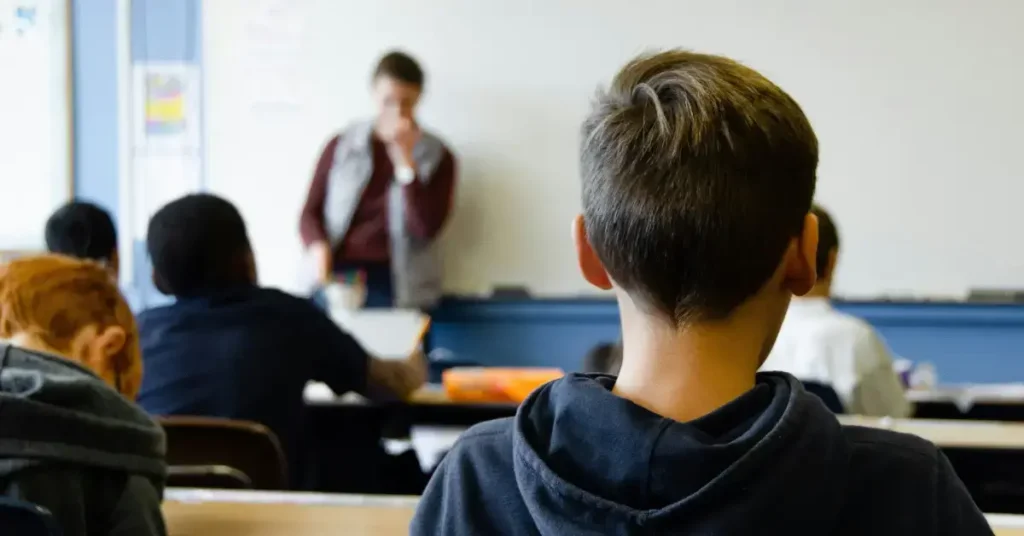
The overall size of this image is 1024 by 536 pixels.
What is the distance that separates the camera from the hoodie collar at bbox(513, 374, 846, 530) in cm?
66

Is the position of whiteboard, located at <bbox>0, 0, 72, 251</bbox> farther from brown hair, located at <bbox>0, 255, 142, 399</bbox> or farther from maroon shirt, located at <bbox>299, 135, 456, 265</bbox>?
brown hair, located at <bbox>0, 255, 142, 399</bbox>

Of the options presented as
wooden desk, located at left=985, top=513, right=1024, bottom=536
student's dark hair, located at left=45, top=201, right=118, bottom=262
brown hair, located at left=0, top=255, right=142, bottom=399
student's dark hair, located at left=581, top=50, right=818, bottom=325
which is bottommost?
wooden desk, located at left=985, top=513, right=1024, bottom=536

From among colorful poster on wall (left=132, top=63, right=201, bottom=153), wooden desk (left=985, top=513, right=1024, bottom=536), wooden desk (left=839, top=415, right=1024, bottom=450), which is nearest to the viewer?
wooden desk (left=985, top=513, right=1024, bottom=536)

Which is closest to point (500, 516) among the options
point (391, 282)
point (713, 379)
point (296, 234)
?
point (713, 379)

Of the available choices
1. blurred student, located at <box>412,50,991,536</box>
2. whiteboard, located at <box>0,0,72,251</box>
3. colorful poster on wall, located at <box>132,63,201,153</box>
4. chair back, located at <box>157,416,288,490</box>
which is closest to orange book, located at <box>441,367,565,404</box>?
chair back, located at <box>157,416,288,490</box>

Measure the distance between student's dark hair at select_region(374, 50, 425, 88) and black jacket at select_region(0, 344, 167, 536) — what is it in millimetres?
2795

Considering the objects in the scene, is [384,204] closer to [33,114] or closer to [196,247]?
[33,114]

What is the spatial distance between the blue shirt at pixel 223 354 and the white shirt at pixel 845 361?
1035mm

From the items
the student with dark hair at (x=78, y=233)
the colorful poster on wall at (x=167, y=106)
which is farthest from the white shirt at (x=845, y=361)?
the colorful poster on wall at (x=167, y=106)

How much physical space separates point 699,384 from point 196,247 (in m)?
1.45

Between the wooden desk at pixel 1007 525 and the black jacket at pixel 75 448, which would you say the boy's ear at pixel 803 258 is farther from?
the black jacket at pixel 75 448

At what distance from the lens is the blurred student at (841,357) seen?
2.07 meters

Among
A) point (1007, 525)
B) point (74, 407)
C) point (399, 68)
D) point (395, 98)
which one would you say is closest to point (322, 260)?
point (395, 98)

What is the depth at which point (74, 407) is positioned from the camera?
107 cm
